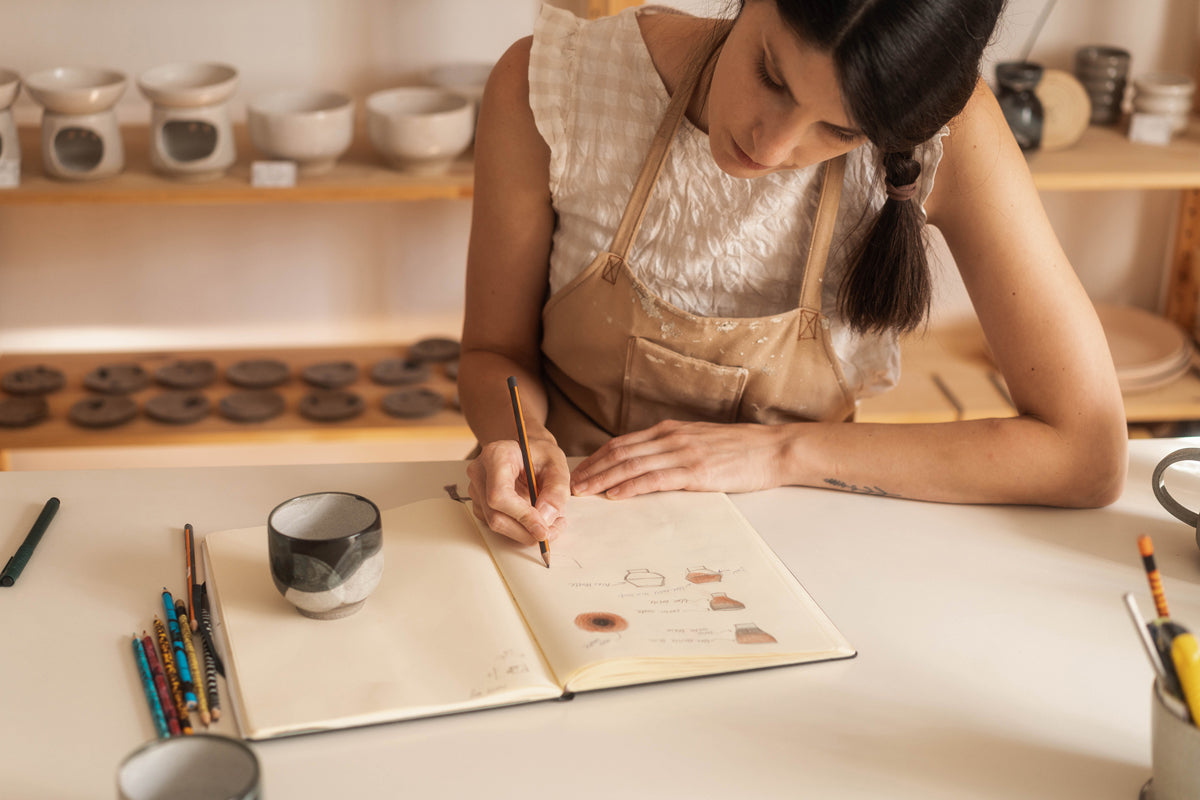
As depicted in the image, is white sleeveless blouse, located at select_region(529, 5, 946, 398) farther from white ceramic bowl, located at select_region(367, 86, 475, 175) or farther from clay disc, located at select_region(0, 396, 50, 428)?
clay disc, located at select_region(0, 396, 50, 428)

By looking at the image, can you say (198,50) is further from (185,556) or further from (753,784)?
(753,784)

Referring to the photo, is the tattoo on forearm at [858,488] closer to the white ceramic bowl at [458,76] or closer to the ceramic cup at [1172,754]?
the ceramic cup at [1172,754]

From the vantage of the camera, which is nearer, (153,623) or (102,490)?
(153,623)

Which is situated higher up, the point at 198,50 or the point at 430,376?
the point at 198,50

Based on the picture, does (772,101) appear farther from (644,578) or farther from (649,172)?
(644,578)

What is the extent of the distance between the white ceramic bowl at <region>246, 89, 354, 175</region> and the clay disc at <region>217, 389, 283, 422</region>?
0.49 metres

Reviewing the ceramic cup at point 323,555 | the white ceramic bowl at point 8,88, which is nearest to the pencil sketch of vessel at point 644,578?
the ceramic cup at point 323,555

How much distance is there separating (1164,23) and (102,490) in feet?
8.08

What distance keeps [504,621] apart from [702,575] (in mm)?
185

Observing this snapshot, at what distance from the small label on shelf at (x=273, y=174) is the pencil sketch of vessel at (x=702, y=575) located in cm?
137

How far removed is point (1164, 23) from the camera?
8.39 feet

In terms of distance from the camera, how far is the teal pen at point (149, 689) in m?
0.81

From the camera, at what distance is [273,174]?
2084mm

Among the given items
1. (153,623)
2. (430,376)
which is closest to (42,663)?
(153,623)
